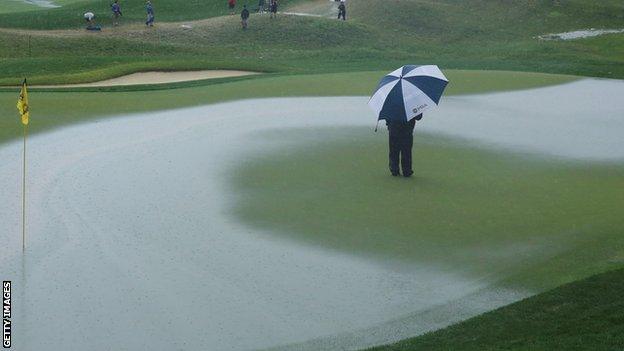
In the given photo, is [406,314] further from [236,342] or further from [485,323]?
A: [236,342]

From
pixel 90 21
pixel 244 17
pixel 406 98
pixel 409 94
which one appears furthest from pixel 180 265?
pixel 90 21

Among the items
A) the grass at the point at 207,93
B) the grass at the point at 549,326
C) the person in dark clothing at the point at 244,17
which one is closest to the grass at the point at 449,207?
the grass at the point at 549,326

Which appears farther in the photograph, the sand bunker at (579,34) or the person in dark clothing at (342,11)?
the person in dark clothing at (342,11)

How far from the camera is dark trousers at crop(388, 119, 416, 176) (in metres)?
20.9

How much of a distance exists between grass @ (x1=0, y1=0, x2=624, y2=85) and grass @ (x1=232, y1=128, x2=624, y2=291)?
46.4 feet

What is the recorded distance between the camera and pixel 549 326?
42.4ft

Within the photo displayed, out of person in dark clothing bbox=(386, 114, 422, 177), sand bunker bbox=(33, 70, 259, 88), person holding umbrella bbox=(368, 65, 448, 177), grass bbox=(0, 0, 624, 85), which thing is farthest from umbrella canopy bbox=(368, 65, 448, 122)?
grass bbox=(0, 0, 624, 85)

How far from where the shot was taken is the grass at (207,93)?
86.5 ft

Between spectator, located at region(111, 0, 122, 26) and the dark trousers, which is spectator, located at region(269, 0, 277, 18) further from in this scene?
the dark trousers

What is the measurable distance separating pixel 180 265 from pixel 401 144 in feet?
21.9

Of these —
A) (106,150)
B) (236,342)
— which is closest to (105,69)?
(106,150)

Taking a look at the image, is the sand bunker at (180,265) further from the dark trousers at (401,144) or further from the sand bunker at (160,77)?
the sand bunker at (160,77)
